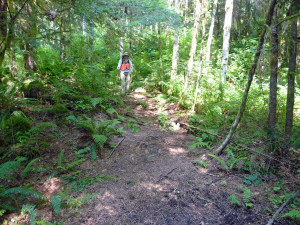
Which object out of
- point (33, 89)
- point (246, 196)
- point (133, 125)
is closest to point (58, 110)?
point (33, 89)

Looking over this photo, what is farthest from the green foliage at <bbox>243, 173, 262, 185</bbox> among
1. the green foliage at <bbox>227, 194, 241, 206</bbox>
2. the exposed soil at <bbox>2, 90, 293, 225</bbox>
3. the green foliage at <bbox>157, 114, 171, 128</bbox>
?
the green foliage at <bbox>157, 114, 171, 128</bbox>

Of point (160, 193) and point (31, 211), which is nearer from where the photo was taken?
point (31, 211)

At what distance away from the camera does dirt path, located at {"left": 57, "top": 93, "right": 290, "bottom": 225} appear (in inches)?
122

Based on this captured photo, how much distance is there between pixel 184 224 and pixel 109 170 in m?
2.28

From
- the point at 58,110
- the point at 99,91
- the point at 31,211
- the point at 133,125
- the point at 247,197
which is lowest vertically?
the point at 31,211

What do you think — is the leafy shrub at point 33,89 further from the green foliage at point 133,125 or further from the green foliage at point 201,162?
the green foliage at point 201,162

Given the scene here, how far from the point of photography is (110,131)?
246 inches

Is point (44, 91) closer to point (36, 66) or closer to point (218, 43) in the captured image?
point (36, 66)

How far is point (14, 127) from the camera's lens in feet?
15.8

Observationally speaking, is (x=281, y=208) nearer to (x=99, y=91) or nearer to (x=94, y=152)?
(x=94, y=152)

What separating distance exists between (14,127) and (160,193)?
406cm

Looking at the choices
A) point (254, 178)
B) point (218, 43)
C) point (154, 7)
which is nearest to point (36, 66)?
point (154, 7)

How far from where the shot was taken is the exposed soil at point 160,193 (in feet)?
10.2

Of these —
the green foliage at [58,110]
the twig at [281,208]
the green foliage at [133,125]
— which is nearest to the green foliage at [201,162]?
the twig at [281,208]
